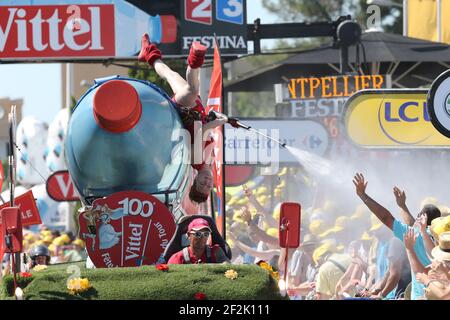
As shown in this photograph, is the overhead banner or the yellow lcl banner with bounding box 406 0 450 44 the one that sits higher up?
the yellow lcl banner with bounding box 406 0 450 44

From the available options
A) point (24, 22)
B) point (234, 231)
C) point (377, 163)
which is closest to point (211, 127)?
point (234, 231)

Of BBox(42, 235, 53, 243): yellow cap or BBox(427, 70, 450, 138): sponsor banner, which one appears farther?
BBox(42, 235, 53, 243): yellow cap

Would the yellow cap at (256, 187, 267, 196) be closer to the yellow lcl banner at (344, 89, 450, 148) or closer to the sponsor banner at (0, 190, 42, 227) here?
the yellow lcl banner at (344, 89, 450, 148)

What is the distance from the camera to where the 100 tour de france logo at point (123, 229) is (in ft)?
25.0

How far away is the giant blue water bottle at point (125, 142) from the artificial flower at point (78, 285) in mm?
1748

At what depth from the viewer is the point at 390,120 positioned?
1245cm

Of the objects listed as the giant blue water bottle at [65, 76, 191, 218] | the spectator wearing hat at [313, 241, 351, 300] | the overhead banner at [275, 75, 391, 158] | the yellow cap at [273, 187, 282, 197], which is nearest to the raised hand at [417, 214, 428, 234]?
the giant blue water bottle at [65, 76, 191, 218]

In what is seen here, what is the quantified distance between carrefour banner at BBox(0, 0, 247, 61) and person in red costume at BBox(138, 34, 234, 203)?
32.4 ft

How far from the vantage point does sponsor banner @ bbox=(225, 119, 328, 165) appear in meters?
14.9

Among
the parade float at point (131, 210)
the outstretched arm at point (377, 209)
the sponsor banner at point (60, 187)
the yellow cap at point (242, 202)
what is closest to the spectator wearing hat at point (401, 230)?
the outstretched arm at point (377, 209)

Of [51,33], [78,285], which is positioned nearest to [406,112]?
[78,285]

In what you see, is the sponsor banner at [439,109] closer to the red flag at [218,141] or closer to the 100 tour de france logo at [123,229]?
the red flag at [218,141]

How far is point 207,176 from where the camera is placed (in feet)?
28.9
